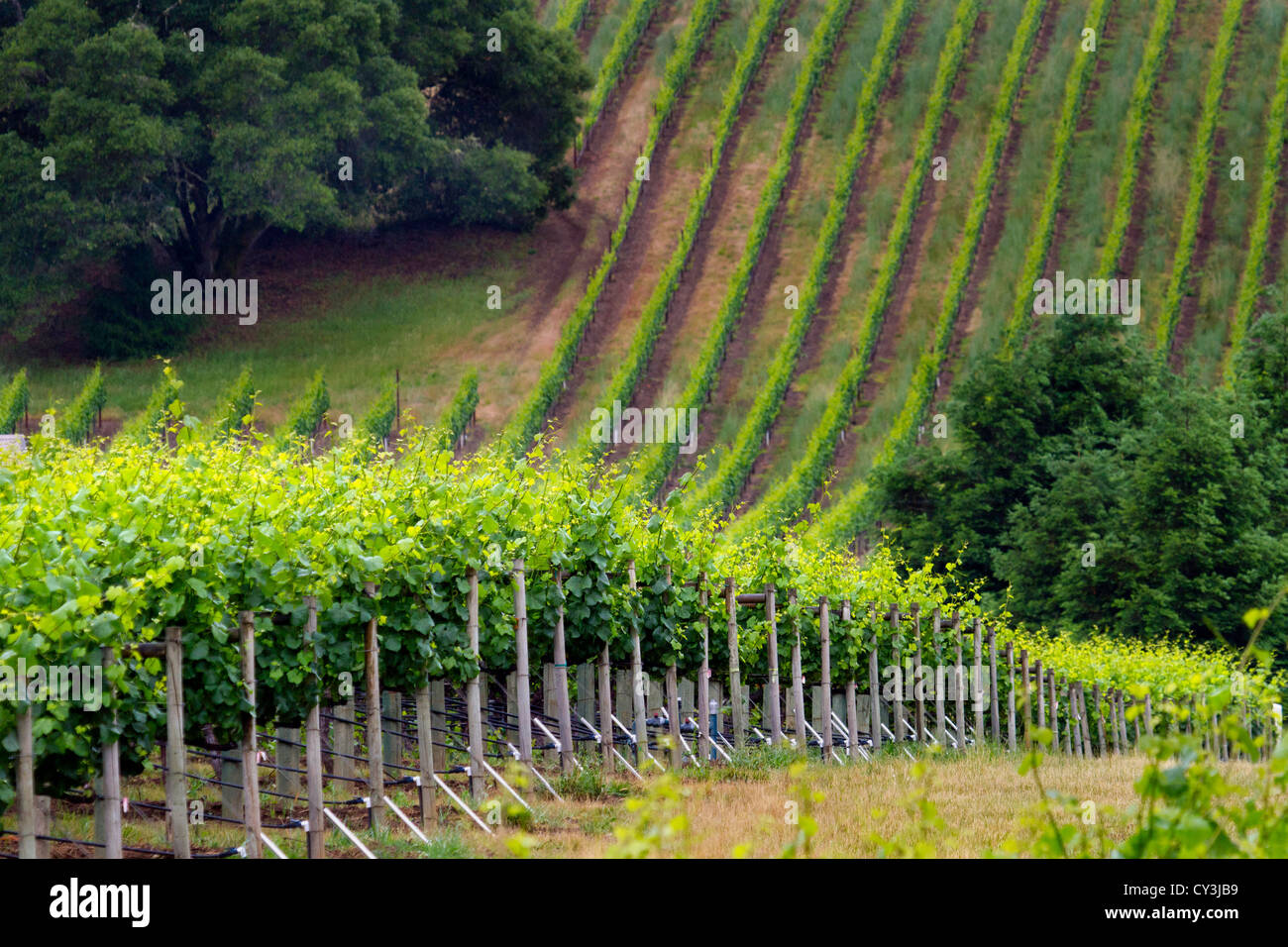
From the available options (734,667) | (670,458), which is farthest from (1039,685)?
(670,458)

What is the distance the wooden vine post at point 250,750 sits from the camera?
966 cm

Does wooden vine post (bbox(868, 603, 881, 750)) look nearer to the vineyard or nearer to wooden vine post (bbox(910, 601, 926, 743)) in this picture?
the vineyard

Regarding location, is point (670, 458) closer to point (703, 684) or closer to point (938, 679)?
point (938, 679)

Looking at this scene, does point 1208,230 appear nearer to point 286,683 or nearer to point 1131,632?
point 1131,632

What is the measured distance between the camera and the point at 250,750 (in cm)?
998

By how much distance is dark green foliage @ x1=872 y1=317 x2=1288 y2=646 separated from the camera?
40.2 m

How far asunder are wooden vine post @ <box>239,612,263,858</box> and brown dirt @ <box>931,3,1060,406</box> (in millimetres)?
42837

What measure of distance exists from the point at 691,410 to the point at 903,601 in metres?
27.3

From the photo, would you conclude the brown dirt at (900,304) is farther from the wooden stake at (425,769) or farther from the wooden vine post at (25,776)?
the wooden vine post at (25,776)

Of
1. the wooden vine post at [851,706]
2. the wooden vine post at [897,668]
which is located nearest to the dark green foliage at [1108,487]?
the wooden vine post at [897,668]

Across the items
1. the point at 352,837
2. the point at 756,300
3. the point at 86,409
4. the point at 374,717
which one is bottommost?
the point at 352,837

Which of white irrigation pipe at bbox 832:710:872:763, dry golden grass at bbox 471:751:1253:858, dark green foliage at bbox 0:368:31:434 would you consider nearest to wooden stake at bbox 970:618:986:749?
white irrigation pipe at bbox 832:710:872:763

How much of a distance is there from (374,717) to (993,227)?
183 ft
